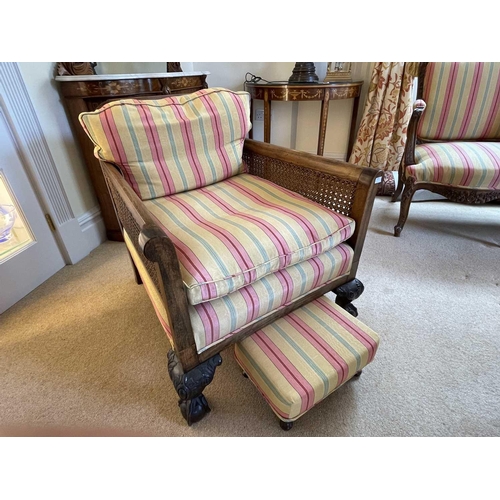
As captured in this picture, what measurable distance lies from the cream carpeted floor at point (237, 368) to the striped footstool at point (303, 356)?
171 mm

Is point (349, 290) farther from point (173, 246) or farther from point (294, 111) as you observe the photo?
point (294, 111)

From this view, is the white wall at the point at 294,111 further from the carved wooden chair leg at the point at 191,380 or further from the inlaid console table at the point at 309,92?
the carved wooden chair leg at the point at 191,380

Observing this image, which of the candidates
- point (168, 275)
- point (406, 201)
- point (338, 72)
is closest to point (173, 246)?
point (168, 275)

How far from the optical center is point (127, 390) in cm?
97

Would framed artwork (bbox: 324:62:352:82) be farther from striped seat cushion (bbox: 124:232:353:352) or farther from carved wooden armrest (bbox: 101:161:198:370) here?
carved wooden armrest (bbox: 101:161:198:370)

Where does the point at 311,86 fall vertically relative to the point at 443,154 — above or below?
above

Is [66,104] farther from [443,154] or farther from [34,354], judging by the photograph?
[443,154]

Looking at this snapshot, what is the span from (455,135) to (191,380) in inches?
80.8

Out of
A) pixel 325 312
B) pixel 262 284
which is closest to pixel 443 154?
pixel 325 312

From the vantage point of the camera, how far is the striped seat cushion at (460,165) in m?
1.45

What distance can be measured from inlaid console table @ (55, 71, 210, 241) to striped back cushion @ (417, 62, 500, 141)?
1396 millimetres

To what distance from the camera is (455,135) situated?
1.77m

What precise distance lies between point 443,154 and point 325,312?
1.27 meters

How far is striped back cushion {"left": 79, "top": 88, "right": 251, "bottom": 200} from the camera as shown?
0.98 meters
